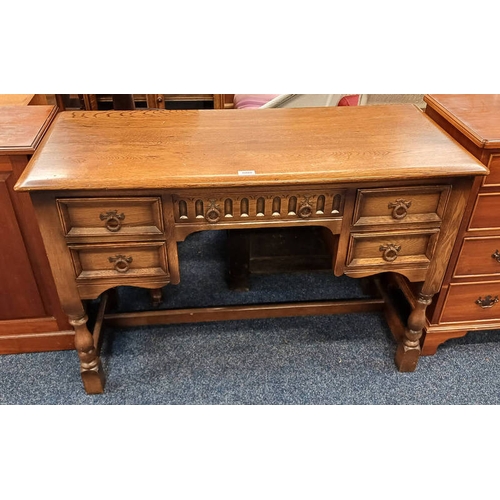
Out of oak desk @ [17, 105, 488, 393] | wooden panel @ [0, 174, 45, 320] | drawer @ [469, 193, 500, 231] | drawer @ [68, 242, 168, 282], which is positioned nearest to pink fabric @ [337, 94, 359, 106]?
oak desk @ [17, 105, 488, 393]

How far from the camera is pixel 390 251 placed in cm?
153

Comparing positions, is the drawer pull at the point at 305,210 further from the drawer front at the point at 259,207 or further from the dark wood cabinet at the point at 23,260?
the dark wood cabinet at the point at 23,260

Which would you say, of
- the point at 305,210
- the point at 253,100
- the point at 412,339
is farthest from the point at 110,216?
the point at 253,100

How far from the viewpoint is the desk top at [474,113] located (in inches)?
57.2

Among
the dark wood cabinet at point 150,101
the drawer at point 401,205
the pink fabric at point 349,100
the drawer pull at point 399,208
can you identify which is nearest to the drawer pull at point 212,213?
the drawer at point 401,205

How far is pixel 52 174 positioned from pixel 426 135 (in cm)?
115

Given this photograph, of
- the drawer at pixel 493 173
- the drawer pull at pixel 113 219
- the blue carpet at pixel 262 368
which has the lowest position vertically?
the blue carpet at pixel 262 368

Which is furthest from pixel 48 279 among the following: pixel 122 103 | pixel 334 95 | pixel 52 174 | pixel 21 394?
pixel 334 95

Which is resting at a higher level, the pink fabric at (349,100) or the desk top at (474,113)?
the desk top at (474,113)

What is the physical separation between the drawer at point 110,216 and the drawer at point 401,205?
2.03ft

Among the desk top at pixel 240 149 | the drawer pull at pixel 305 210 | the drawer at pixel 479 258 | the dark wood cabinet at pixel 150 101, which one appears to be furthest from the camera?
the dark wood cabinet at pixel 150 101

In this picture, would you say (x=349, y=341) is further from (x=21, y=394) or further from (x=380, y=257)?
(x=21, y=394)

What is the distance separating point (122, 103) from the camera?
2436mm

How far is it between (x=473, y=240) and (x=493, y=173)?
25 centimetres
